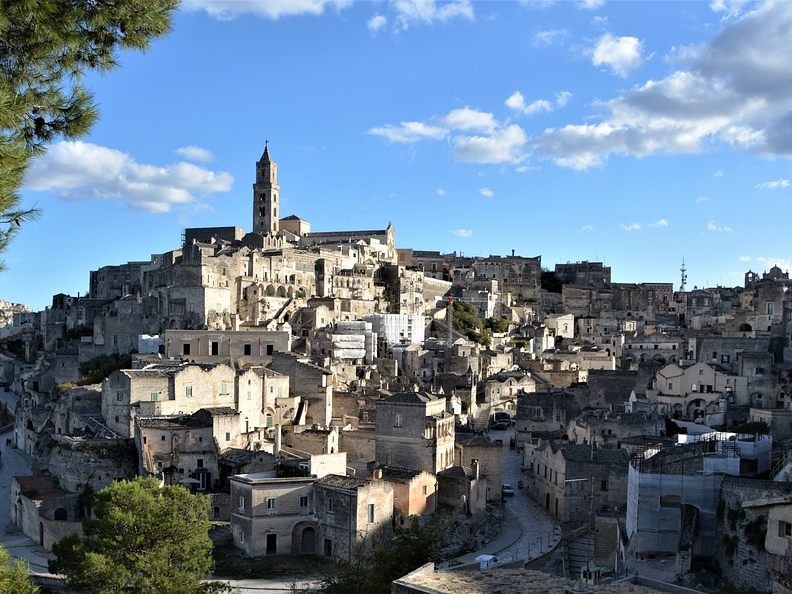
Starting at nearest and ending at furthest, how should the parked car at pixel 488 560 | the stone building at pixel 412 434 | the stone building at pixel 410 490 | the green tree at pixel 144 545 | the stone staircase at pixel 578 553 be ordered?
the green tree at pixel 144 545 < the parked car at pixel 488 560 < the stone staircase at pixel 578 553 < the stone building at pixel 410 490 < the stone building at pixel 412 434

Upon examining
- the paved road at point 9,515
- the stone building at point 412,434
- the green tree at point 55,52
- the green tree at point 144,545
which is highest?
the green tree at point 55,52

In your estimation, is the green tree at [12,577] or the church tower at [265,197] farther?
the church tower at [265,197]

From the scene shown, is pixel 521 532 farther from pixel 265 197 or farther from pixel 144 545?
pixel 265 197

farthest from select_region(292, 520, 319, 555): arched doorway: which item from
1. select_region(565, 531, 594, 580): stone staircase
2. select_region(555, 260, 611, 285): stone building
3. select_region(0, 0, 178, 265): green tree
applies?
select_region(555, 260, 611, 285): stone building

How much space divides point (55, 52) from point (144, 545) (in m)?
16.9

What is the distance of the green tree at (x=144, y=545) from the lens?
21906 millimetres

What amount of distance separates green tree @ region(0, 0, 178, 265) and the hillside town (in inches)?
358

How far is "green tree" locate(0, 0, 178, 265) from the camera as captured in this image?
9266 mm

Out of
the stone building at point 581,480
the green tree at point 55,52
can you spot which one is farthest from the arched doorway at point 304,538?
the green tree at point 55,52

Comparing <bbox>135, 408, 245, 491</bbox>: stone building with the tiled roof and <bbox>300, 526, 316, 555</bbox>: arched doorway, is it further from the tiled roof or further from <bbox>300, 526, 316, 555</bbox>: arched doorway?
the tiled roof

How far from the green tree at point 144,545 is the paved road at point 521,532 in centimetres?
867

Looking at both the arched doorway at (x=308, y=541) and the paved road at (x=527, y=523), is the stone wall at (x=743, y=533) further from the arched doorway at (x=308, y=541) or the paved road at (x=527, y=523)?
the arched doorway at (x=308, y=541)

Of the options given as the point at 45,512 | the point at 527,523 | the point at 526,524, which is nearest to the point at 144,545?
the point at 45,512

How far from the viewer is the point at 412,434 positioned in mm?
32656
